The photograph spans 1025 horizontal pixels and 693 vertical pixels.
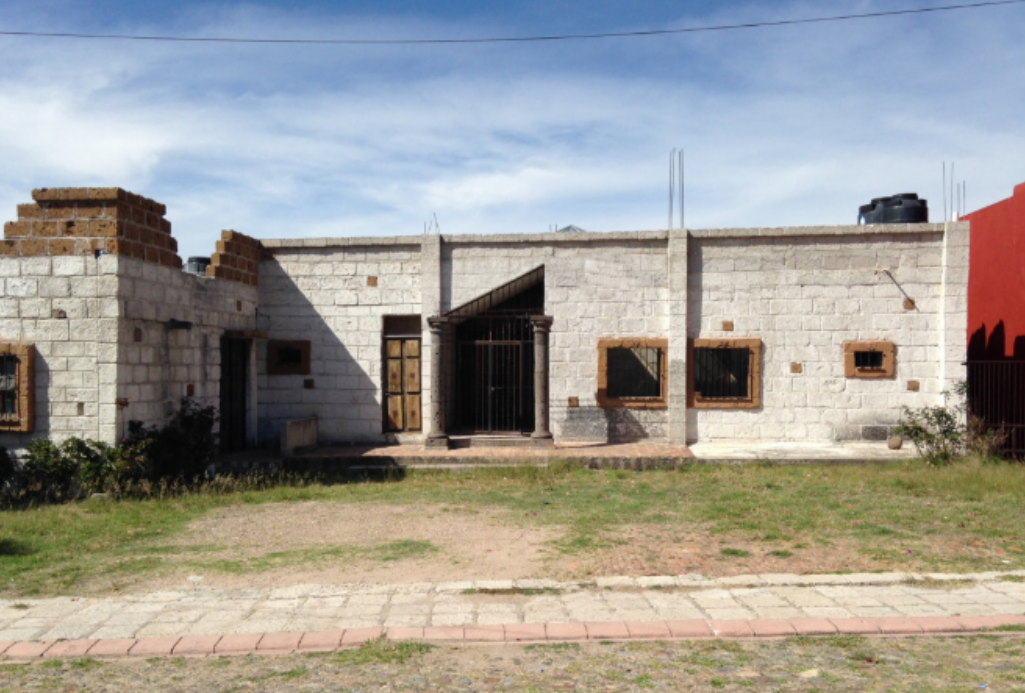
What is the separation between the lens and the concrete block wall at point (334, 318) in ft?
47.6

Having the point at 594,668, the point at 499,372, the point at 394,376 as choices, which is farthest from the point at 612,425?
the point at 594,668

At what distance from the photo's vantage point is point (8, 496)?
32.3ft

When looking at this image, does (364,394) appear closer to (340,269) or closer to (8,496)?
(340,269)

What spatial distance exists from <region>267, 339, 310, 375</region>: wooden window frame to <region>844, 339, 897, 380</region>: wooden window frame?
938cm

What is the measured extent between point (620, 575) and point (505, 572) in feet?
3.13

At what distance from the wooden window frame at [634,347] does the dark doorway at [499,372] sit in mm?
1491

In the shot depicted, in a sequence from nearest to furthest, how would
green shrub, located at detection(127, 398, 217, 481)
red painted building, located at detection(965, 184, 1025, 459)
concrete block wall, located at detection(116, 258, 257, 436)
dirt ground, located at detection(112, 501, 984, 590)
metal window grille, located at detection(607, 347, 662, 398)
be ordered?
dirt ground, located at detection(112, 501, 984, 590) → concrete block wall, located at detection(116, 258, 257, 436) → green shrub, located at detection(127, 398, 217, 481) → red painted building, located at detection(965, 184, 1025, 459) → metal window grille, located at detection(607, 347, 662, 398)

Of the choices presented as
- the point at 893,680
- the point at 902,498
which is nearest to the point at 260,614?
the point at 893,680

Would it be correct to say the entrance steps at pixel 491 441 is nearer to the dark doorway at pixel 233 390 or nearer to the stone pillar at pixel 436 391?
the stone pillar at pixel 436 391

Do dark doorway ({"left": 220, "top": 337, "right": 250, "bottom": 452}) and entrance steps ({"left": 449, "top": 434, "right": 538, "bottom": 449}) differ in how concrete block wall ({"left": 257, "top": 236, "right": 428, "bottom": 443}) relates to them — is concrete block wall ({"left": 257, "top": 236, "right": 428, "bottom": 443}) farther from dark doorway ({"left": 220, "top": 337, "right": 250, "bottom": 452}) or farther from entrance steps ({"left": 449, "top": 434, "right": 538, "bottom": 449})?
entrance steps ({"left": 449, "top": 434, "right": 538, "bottom": 449})

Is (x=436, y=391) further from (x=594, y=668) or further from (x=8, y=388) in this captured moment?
(x=594, y=668)

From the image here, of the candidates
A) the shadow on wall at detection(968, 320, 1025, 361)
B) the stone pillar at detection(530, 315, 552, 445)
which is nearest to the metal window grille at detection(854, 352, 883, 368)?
the shadow on wall at detection(968, 320, 1025, 361)

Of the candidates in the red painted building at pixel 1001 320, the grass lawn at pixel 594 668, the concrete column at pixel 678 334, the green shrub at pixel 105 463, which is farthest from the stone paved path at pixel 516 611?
the red painted building at pixel 1001 320

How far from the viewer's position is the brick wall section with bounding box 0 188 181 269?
10.3 meters
